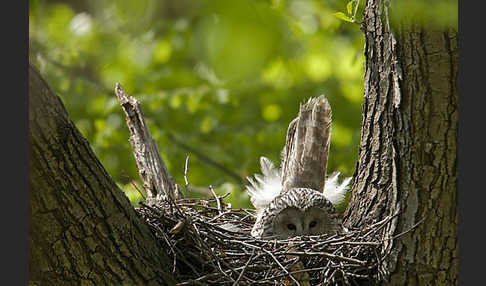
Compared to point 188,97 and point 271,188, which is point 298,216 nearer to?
point 271,188

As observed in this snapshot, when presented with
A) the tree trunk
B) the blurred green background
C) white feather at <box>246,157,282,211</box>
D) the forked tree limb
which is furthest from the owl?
the blurred green background

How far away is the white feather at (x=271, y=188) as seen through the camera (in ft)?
13.9

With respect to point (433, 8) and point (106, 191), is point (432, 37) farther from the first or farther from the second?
point (106, 191)

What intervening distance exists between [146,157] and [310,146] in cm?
112

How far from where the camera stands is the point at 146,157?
3.87 metres

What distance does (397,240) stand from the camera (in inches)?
104

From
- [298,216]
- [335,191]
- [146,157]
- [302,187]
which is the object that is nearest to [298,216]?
[298,216]

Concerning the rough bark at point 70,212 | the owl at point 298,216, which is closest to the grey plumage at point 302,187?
the owl at point 298,216

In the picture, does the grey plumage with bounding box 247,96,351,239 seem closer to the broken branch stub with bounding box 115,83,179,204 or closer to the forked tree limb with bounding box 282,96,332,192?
the forked tree limb with bounding box 282,96,332,192

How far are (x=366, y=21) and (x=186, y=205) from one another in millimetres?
1612

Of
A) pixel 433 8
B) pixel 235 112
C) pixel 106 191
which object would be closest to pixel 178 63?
pixel 235 112

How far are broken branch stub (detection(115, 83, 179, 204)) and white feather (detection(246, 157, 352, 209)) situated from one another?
0.69m

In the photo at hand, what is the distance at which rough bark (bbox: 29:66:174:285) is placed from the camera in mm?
2227

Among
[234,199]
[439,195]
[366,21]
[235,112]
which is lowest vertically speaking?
[439,195]
